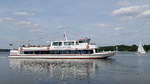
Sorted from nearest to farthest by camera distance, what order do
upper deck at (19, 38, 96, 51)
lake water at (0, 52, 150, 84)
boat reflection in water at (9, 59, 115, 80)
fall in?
lake water at (0, 52, 150, 84) < boat reflection in water at (9, 59, 115, 80) < upper deck at (19, 38, 96, 51)

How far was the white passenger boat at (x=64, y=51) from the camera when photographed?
6297 cm

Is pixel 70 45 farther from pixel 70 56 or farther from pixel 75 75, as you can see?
pixel 75 75

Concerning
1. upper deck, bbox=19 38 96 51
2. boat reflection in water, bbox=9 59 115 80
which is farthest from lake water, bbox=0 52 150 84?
upper deck, bbox=19 38 96 51

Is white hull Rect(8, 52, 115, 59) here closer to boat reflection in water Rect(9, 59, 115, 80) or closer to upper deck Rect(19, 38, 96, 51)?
upper deck Rect(19, 38, 96, 51)

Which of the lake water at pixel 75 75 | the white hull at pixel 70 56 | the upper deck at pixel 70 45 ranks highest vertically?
the upper deck at pixel 70 45

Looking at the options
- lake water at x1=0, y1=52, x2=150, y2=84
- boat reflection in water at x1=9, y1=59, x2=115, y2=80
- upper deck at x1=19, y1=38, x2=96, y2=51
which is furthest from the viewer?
upper deck at x1=19, y1=38, x2=96, y2=51

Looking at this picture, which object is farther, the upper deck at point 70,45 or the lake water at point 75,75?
the upper deck at point 70,45

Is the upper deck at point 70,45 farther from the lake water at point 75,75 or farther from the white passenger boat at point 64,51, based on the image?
the lake water at point 75,75

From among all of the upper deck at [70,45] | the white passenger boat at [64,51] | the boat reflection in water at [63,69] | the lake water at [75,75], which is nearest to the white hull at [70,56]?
the white passenger boat at [64,51]

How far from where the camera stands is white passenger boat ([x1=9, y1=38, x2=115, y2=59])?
63.0 m

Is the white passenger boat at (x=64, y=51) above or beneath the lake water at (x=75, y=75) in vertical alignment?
above

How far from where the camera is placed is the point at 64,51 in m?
65.7

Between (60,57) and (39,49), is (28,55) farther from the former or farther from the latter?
(60,57)

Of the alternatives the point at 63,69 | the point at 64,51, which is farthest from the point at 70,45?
the point at 63,69
